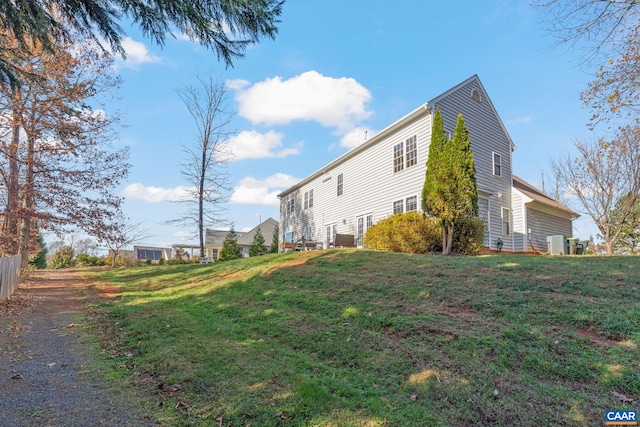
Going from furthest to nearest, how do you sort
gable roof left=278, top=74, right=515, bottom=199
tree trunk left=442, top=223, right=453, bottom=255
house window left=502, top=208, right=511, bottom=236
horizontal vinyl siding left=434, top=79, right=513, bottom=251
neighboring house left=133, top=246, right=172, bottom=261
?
neighboring house left=133, top=246, right=172, bottom=261, house window left=502, top=208, right=511, bottom=236, horizontal vinyl siding left=434, top=79, right=513, bottom=251, gable roof left=278, top=74, right=515, bottom=199, tree trunk left=442, top=223, right=453, bottom=255

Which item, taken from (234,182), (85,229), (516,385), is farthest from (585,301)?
(234,182)

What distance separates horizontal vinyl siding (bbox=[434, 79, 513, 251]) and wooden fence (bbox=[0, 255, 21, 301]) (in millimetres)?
14656

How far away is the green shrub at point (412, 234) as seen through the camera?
11602mm

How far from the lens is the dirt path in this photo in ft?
9.32

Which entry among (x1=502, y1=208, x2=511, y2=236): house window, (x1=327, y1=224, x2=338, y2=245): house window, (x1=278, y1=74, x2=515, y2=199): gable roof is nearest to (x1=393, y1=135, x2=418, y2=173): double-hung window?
(x1=278, y1=74, x2=515, y2=199): gable roof

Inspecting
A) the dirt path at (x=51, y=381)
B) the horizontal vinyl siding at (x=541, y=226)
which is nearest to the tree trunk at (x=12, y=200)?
the dirt path at (x=51, y=381)

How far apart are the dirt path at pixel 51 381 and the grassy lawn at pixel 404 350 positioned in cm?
30

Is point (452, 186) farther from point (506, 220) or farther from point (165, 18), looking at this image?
point (165, 18)

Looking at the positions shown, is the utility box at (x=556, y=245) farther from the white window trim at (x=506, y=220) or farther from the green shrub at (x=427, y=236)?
the green shrub at (x=427, y=236)

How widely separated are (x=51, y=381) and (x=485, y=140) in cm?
1663

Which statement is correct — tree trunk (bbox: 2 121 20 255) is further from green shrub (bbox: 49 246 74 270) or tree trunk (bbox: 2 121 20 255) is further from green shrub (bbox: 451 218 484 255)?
green shrub (bbox: 49 246 74 270)

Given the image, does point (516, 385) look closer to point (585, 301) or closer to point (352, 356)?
point (352, 356)

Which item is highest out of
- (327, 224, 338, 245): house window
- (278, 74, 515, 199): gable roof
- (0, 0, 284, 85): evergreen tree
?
(278, 74, 515, 199): gable roof

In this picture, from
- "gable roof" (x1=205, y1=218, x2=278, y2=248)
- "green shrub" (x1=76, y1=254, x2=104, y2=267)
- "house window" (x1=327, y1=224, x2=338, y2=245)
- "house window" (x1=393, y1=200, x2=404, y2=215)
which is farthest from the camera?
"gable roof" (x1=205, y1=218, x2=278, y2=248)
